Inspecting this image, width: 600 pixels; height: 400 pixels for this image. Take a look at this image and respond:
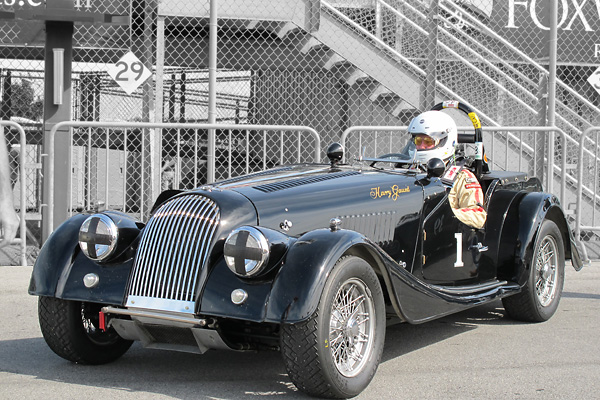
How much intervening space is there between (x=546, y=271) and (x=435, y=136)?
1.49m

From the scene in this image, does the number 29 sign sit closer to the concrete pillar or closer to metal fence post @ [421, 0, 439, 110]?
the concrete pillar

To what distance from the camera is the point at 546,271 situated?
21.9ft

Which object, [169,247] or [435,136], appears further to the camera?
[435,136]

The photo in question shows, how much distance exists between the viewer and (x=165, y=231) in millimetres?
4562

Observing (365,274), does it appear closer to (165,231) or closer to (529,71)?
(165,231)

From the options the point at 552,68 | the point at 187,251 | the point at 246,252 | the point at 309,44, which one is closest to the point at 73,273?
the point at 187,251

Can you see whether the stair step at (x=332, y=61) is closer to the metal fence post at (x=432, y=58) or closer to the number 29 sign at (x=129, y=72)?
the metal fence post at (x=432, y=58)

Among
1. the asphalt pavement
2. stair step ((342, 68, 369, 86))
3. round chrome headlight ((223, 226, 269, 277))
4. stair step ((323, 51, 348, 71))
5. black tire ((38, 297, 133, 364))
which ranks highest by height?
stair step ((323, 51, 348, 71))

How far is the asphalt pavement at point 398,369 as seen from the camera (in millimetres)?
4395

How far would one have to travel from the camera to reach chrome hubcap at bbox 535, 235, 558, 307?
6574mm

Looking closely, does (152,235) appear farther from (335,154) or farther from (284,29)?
(284,29)

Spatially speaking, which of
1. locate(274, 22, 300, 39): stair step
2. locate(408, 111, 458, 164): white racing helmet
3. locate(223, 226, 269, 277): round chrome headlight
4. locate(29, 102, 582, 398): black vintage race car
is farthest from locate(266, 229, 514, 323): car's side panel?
locate(274, 22, 300, 39): stair step

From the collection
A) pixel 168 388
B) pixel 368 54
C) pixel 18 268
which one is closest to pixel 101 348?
pixel 168 388

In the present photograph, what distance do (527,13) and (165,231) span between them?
10538mm
